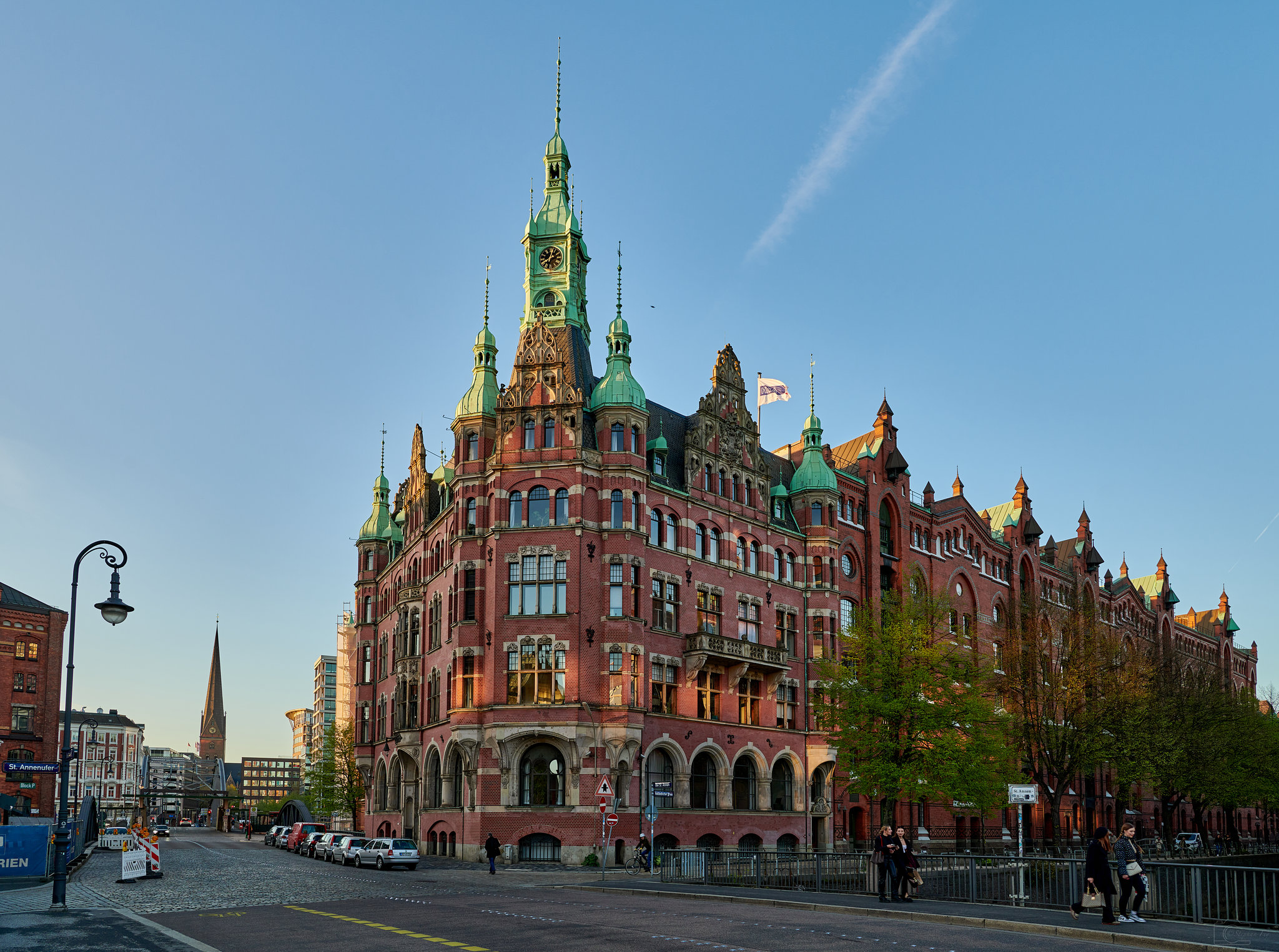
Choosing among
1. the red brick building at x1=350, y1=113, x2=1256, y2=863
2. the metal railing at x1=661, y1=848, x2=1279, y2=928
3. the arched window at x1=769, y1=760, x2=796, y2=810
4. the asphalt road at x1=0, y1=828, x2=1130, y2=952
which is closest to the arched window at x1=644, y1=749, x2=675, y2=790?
the red brick building at x1=350, y1=113, x2=1256, y2=863

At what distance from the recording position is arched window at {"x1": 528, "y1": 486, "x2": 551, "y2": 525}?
57000 mm

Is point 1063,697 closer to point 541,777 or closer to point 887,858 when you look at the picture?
point 541,777

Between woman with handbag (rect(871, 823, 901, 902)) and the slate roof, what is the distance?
274ft

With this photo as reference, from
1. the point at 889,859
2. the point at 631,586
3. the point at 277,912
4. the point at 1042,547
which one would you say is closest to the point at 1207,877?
the point at 889,859

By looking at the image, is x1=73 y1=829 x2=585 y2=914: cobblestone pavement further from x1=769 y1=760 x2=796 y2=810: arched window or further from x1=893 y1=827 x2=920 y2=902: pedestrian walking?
x1=769 y1=760 x2=796 y2=810: arched window

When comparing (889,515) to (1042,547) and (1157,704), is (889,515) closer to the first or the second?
(1157,704)

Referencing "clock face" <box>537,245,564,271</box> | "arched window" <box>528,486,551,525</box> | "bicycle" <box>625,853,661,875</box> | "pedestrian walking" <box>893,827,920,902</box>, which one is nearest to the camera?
"pedestrian walking" <box>893,827,920,902</box>

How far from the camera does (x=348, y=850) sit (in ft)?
189

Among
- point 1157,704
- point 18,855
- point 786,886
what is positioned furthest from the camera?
point 1157,704

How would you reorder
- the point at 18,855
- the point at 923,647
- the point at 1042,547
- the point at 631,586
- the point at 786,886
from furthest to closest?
the point at 1042,547 → the point at 631,586 → the point at 923,647 → the point at 18,855 → the point at 786,886

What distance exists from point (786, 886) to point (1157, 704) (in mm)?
49083

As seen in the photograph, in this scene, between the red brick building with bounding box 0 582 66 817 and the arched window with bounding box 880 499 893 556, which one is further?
the red brick building with bounding box 0 582 66 817

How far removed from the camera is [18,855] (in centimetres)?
3859

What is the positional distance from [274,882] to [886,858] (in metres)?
22.7
